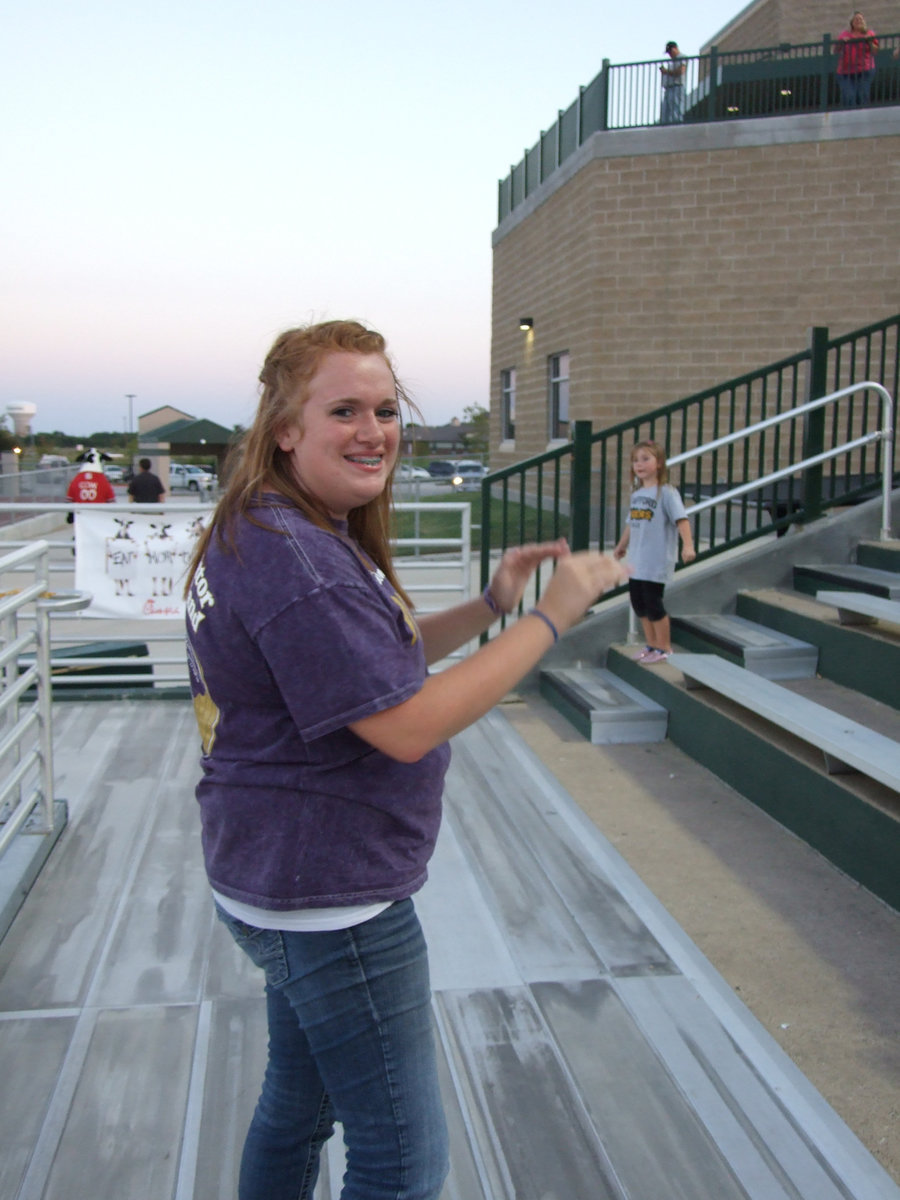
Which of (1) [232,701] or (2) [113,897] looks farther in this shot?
(2) [113,897]

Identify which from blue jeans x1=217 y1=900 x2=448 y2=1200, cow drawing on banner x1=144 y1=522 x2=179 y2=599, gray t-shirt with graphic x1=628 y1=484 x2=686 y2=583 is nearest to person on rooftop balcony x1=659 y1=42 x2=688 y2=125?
gray t-shirt with graphic x1=628 y1=484 x2=686 y2=583

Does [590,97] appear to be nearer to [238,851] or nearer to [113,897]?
[113,897]

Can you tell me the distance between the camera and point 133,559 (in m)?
6.50

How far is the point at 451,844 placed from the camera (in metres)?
4.17

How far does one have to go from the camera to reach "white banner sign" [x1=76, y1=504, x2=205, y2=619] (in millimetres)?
6465

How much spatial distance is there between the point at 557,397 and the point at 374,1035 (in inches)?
615

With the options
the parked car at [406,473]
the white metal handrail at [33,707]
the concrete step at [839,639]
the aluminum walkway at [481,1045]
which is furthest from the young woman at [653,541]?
the parked car at [406,473]

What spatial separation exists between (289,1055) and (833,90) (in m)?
14.7

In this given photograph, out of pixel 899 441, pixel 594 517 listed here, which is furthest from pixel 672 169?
pixel 899 441

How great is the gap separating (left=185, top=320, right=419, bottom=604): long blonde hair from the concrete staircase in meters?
2.67

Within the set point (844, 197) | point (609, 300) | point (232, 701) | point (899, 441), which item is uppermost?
point (844, 197)

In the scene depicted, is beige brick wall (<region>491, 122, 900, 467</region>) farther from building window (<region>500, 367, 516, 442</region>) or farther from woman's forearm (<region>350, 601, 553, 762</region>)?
woman's forearm (<region>350, 601, 553, 762</region>)

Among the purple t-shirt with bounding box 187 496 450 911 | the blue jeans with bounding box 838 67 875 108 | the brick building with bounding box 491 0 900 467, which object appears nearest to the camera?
the purple t-shirt with bounding box 187 496 450 911

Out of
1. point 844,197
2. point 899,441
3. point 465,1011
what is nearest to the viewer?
point 465,1011
